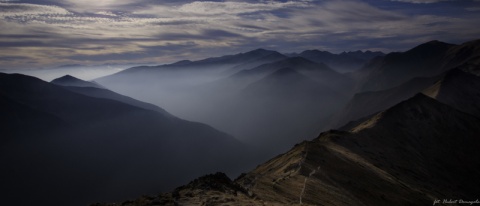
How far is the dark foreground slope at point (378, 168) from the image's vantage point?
4456 centimetres

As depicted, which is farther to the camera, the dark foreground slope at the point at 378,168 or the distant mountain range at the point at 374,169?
the dark foreground slope at the point at 378,168

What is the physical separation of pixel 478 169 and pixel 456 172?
44.6 feet

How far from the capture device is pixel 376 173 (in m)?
76.3

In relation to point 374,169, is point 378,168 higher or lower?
lower

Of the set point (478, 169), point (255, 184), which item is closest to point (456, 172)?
point (478, 169)

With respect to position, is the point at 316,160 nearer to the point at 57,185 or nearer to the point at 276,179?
the point at 276,179

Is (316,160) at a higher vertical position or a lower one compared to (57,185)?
higher

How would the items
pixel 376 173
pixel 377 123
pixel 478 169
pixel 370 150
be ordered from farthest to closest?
pixel 377 123 → pixel 478 169 → pixel 370 150 → pixel 376 173

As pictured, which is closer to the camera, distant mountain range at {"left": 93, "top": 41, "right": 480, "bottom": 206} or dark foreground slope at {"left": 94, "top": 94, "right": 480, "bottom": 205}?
distant mountain range at {"left": 93, "top": 41, "right": 480, "bottom": 206}

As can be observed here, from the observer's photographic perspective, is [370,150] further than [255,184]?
Yes

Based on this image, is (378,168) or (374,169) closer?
(374,169)

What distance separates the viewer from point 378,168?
84688 millimetres

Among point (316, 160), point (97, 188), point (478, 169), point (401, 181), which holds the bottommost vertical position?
point (97, 188)

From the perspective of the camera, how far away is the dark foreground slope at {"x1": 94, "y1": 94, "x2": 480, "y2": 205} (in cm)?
4456
